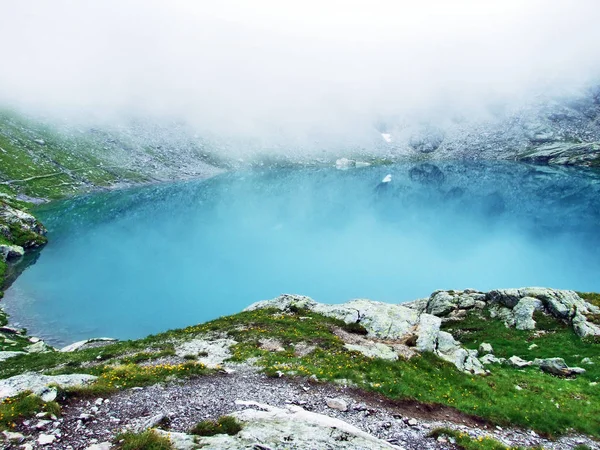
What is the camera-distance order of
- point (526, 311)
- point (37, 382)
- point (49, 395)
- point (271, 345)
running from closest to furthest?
point (49, 395) < point (37, 382) < point (271, 345) < point (526, 311)

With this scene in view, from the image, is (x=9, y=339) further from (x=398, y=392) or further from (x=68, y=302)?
(x=398, y=392)

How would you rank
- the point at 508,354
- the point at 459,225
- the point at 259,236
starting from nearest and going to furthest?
the point at 508,354 < the point at 259,236 < the point at 459,225

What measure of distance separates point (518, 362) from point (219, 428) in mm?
29223

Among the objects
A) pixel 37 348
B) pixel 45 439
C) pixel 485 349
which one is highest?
pixel 45 439

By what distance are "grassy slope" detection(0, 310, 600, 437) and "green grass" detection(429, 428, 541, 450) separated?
319 centimetres

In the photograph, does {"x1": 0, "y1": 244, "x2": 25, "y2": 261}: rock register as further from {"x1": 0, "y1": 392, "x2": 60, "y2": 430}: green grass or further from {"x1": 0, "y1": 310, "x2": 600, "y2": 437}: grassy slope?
{"x1": 0, "y1": 392, "x2": 60, "y2": 430}: green grass

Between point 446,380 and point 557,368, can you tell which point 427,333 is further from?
point 557,368

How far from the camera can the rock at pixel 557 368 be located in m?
29.6

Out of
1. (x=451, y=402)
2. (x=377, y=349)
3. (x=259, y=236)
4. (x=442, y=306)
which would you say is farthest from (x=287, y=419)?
(x=259, y=236)

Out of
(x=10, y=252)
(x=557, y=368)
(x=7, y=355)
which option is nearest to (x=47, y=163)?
(x=10, y=252)

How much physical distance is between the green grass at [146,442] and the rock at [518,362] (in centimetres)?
3065

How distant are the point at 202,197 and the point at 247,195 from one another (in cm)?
2047

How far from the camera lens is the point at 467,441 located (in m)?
16.6

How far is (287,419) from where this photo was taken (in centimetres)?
A: 1509
